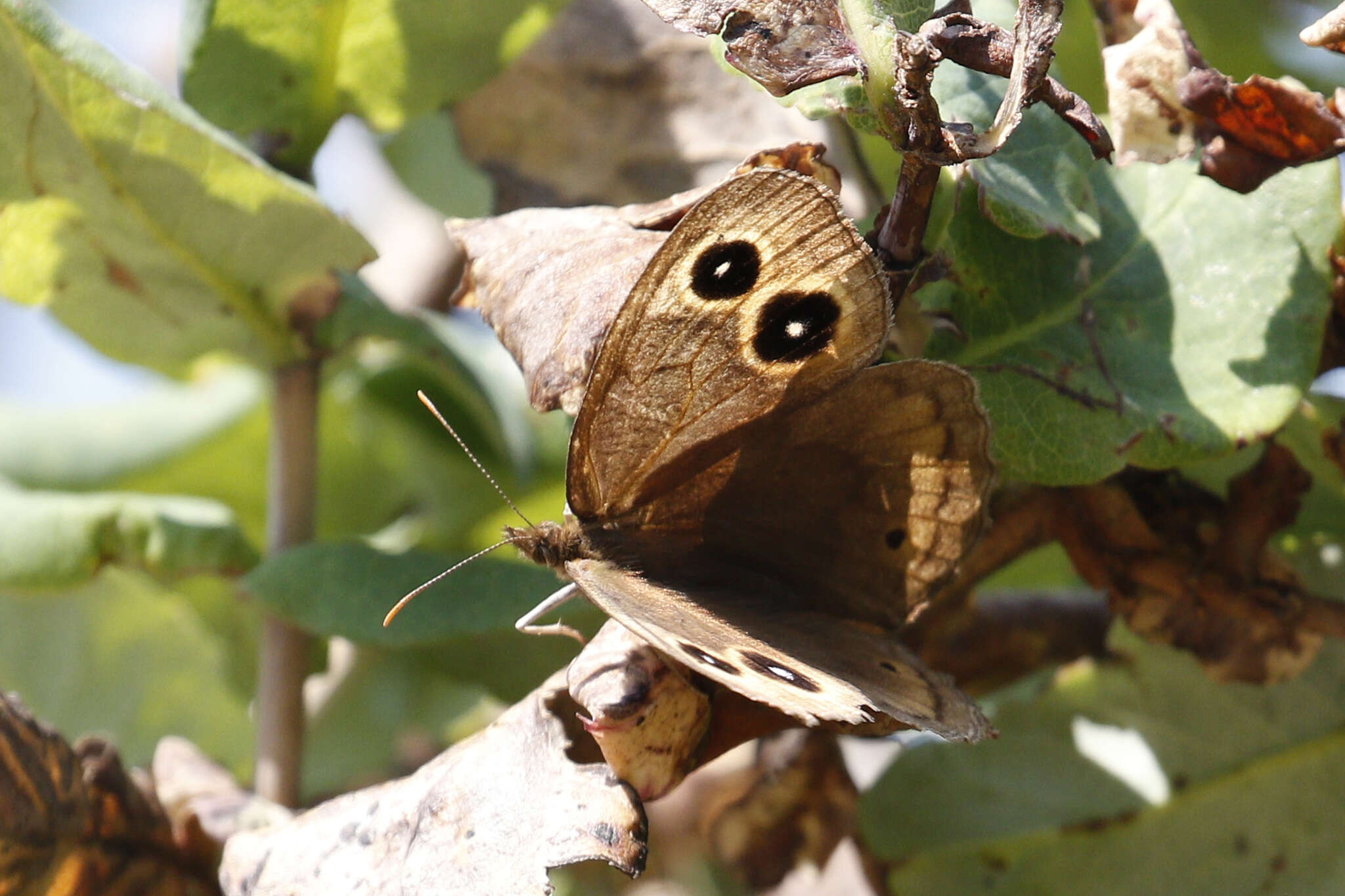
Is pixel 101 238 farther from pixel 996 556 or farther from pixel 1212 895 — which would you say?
pixel 1212 895

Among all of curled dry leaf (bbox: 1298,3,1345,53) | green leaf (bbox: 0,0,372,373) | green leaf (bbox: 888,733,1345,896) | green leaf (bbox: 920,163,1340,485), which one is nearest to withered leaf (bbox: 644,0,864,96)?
green leaf (bbox: 920,163,1340,485)

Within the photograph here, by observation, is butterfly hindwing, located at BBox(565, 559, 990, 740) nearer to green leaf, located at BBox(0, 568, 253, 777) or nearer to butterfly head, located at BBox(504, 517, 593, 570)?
butterfly head, located at BBox(504, 517, 593, 570)

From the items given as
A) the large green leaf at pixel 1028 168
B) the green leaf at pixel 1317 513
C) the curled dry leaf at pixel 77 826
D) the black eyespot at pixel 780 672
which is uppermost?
the large green leaf at pixel 1028 168

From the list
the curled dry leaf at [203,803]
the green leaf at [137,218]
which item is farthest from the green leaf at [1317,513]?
the curled dry leaf at [203,803]

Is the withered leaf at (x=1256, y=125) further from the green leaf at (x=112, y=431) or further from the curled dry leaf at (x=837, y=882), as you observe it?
the green leaf at (x=112, y=431)

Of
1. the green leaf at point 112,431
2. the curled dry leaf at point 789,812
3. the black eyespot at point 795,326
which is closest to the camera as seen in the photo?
the black eyespot at point 795,326

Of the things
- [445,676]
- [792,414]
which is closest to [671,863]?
[445,676]

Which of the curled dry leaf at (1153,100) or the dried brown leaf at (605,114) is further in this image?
the dried brown leaf at (605,114)
